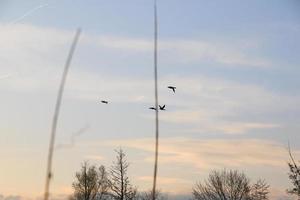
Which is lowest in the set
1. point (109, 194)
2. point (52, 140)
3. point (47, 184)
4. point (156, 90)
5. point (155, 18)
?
point (47, 184)

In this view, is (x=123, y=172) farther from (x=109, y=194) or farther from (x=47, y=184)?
(x=47, y=184)

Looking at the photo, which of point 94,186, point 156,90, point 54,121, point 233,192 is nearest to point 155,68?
point 156,90

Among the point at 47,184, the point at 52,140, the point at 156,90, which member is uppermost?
the point at 156,90

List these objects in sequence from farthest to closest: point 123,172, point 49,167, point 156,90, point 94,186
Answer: point 94,186
point 123,172
point 156,90
point 49,167

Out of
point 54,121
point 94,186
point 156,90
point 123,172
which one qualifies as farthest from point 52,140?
point 94,186

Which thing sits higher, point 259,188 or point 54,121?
point 259,188

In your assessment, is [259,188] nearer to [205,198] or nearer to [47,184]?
[205,198]

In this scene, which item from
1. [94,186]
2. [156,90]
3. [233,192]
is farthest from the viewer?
[233,192]

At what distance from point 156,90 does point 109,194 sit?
194 feet

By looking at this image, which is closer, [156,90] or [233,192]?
[156,90]

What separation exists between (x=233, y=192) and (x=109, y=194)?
840 inches

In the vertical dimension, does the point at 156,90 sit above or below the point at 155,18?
below

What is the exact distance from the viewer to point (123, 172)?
193 feet

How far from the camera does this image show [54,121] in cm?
256
